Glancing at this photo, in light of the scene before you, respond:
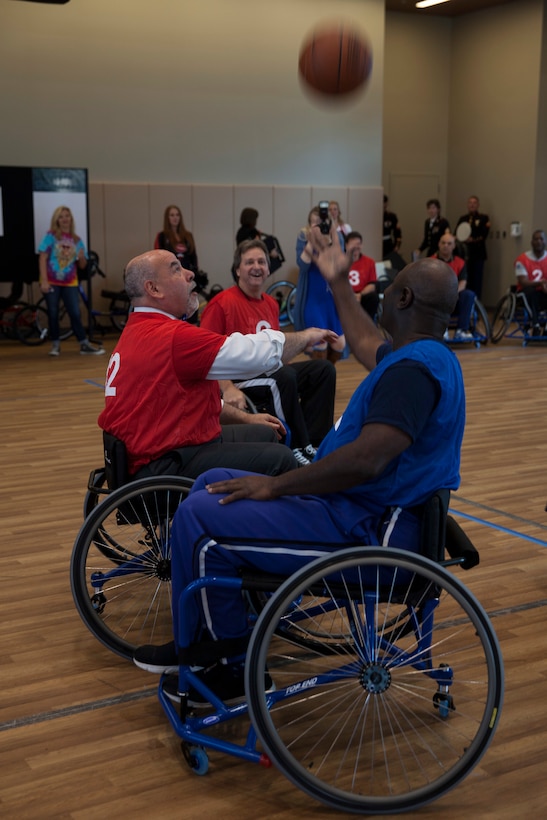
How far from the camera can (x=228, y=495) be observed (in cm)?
192

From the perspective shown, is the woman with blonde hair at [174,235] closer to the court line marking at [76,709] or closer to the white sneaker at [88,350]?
the white sneaker at [88,350]

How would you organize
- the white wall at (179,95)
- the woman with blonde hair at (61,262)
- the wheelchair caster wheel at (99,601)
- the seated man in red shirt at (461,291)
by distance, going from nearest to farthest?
the wheelchair caster wheel at (99,601) → the woman with blonde hair at (61,262) → the seated man in red shirt at (461,291) → the white wall at (179,95)

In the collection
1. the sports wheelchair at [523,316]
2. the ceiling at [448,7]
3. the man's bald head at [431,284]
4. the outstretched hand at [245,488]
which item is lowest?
the sports wheelchair at [523,316]

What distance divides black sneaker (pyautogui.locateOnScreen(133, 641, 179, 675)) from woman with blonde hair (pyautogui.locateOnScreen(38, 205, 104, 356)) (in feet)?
22.7

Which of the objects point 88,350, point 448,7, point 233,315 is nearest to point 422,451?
point 233,315

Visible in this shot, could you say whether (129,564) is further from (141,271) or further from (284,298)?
(284,298)

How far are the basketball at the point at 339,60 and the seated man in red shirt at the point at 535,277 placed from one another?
16.4 ft

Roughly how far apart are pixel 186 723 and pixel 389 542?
23.0 inches

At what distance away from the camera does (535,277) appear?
30.7 feet

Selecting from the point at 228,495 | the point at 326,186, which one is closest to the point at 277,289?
the point at 326,186

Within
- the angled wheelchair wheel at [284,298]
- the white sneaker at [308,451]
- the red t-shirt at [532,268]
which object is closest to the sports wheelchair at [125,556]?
the white sneaker at [308,451]

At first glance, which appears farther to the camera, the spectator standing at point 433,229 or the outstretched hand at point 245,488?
the spectator standing at point 433,229

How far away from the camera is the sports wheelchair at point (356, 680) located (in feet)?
5.70

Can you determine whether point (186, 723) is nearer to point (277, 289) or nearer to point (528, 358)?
point (528, 358)
